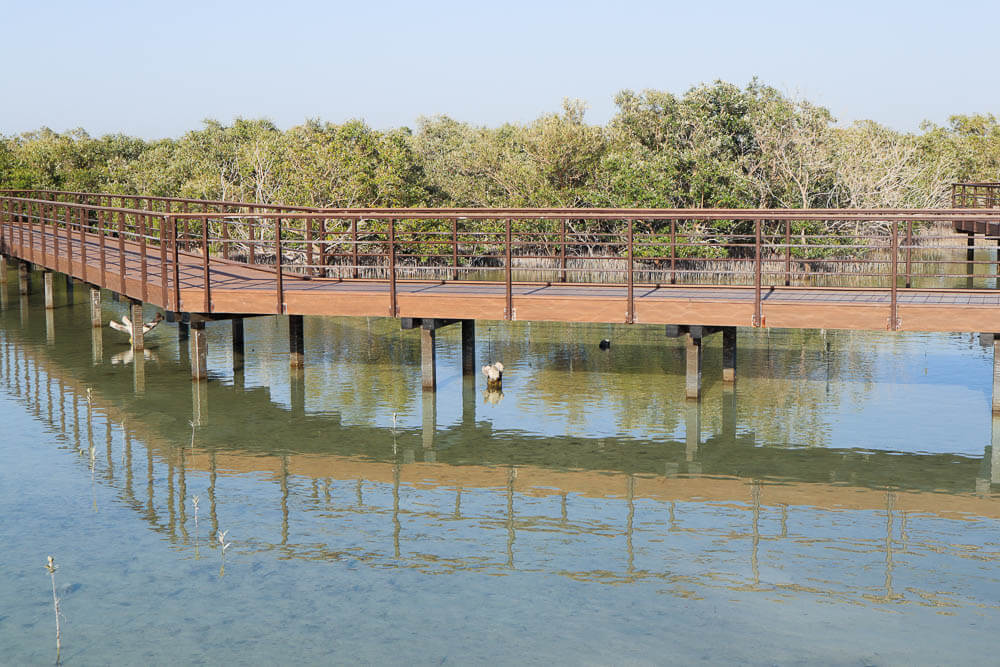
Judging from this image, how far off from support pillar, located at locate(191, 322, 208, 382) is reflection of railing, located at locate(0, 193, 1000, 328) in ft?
1.65

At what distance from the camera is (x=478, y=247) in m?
40.2

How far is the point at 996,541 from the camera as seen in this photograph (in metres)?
10.2

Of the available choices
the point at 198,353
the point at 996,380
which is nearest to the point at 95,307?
the point at 198,353

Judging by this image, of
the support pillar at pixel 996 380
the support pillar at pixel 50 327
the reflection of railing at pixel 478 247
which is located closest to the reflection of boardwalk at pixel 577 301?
the reflection of railing at pixel 478 247

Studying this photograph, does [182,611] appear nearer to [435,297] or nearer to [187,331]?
[435,297]

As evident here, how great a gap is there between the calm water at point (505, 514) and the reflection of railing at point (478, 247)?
173 cm

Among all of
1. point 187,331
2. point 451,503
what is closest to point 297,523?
point 451,503

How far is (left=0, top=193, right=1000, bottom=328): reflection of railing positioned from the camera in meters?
17.0

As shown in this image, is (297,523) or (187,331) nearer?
(297,523)

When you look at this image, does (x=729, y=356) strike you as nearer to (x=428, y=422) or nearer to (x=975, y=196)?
(x=428, y=422)

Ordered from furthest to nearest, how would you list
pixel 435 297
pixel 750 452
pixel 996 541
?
pixel 435 297 → pixel 750 452 → pixel 996 541

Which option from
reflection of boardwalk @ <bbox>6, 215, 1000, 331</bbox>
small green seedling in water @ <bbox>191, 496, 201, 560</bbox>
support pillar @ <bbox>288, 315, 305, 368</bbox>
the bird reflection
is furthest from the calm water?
reflection of boardwalk @ <bbox>6, 215, 1000, 331</bbox>

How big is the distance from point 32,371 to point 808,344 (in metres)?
14.7

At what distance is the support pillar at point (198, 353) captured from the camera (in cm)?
1833
